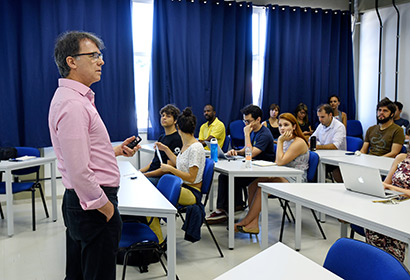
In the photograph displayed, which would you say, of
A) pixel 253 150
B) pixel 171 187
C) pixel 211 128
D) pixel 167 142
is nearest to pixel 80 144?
pixel 171 187

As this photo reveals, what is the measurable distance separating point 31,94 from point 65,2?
1.27 metres

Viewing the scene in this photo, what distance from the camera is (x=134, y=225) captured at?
103 inches

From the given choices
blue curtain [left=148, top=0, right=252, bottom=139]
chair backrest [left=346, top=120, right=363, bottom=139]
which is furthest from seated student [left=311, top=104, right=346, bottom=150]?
chair backrest [left=346, top=120, right=363, bottom=139]

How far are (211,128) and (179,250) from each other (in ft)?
8.35

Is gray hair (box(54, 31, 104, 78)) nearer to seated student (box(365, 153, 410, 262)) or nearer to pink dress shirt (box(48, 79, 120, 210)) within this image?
pink dress shirt (box(48, 79, 120, 210))

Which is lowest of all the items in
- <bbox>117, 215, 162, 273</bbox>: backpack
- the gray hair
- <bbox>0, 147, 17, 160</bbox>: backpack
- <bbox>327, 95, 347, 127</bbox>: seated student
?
<bbox>117, 215, 162, 273</bbox>: backpack

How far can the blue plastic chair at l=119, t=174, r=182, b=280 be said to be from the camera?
2266 mm

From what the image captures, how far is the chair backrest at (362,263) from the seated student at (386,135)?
10.3ft

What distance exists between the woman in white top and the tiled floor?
51cm

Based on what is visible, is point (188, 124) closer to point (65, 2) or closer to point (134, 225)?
point (134, 225)

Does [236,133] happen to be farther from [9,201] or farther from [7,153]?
[9,201]

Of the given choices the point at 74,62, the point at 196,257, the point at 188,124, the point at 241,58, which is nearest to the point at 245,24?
the point at 241,58

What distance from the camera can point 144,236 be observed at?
2.42 meters

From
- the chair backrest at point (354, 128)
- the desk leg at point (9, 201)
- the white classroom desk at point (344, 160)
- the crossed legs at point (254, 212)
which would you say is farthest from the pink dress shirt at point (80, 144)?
the chair backrest at point (354, 128)
